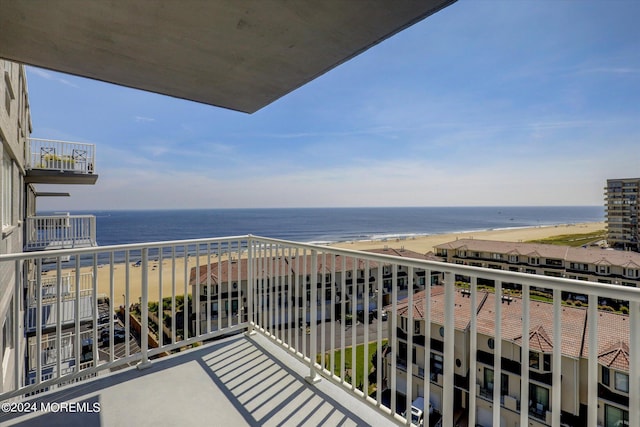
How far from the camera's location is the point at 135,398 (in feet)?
6.11

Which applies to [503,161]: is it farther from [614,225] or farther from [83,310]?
[83,310]

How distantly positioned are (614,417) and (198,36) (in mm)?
2535

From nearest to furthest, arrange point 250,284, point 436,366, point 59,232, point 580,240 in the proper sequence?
1. point 436,366
2. point 250,284
3. point 59,232
4. point 580,240

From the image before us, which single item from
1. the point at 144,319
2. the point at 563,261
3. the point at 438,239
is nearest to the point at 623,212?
the point at 563,261

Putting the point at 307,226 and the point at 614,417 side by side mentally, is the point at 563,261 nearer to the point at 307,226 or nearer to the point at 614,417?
the point at 614,417

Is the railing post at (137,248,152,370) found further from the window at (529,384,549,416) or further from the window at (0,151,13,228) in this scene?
the window at (0,151,13,228)

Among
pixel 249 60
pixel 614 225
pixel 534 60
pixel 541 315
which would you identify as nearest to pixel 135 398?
pixel 249 60

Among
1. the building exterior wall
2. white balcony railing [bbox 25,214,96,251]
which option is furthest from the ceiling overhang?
white balcony railing [bbox 25,214,96,251]

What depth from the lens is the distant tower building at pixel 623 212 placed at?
8.64 m

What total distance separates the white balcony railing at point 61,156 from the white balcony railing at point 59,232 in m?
1.32

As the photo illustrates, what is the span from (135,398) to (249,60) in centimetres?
226

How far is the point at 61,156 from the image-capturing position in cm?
786

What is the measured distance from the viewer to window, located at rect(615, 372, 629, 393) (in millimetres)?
1081

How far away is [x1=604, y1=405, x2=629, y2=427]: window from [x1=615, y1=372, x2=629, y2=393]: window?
0.08 meters
